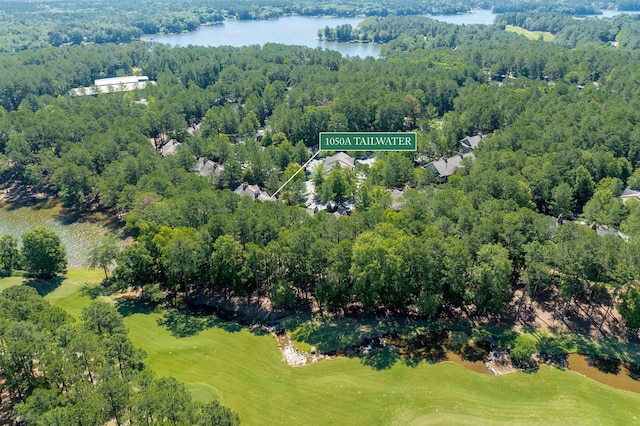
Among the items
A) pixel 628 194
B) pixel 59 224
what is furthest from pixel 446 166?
pixel 59 224

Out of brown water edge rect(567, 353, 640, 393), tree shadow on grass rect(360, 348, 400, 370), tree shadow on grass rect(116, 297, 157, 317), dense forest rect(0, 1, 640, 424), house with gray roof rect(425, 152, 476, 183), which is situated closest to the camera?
dense forest rect(0, 1, 640, 424)

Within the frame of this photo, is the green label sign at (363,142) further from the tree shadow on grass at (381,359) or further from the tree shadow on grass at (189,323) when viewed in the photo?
the tree shadow on grass at (381,359)

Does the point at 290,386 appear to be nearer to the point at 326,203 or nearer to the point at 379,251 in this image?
the point at 379,251

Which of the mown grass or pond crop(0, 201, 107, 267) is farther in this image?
pond crop(0, 201, 107, 267)

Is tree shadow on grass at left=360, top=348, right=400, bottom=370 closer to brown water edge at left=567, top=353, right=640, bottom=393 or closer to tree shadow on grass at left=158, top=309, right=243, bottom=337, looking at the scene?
tree shadow on grass at left=158, top=309, right=243, bottom=337

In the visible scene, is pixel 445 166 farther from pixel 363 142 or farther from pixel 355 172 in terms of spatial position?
pixel 363 142

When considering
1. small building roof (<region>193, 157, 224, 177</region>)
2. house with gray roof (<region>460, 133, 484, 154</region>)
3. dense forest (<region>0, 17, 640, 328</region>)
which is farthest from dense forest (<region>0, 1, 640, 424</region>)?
house with gray roof (<region>460, 133, 484, 154</region>)

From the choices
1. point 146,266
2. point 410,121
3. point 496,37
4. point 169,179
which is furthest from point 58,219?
point 496,37

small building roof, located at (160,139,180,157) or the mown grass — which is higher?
small building roof, located at (160,139,180,157)
